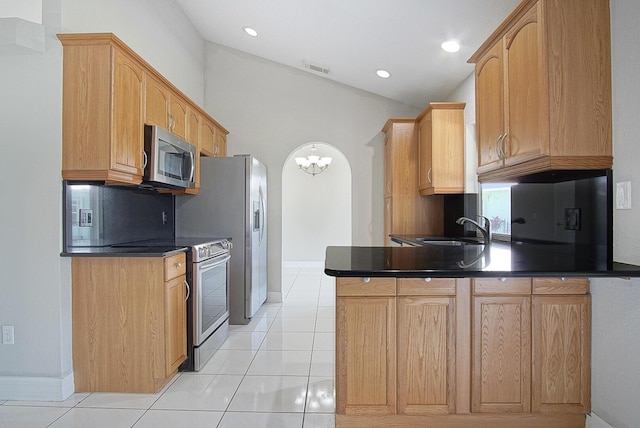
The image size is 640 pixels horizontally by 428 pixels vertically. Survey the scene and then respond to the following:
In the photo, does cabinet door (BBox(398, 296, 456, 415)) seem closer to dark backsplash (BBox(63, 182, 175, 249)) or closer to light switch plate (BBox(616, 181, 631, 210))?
light switch plate (BBox(616, 181, 631, 210))

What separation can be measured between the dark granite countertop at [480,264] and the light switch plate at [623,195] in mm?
244

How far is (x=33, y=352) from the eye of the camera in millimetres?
2307

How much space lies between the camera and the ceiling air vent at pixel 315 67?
4.48m

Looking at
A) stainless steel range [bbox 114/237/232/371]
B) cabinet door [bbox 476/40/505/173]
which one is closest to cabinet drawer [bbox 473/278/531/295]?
cabinet door [bbox 476/40/505/173]

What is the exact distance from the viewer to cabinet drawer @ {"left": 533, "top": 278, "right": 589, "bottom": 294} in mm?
1771

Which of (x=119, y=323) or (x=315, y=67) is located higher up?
(x=315, y=67)

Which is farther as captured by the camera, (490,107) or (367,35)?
(367,35)

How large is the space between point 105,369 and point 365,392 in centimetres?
168

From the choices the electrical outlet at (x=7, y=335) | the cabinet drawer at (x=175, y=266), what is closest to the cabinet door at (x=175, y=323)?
the cabinet drawer at (x=175, y=266)

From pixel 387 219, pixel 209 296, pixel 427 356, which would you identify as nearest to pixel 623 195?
pixel 427 356

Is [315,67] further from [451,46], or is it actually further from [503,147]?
[503,147]

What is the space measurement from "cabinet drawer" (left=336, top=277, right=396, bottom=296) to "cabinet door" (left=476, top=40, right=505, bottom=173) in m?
0.99

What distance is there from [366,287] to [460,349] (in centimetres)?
53

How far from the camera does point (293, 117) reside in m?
4.89
